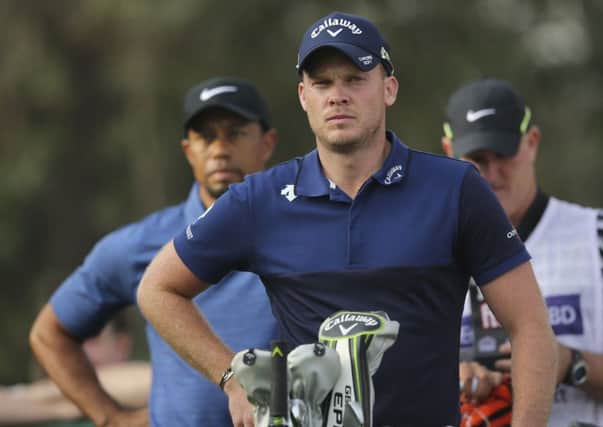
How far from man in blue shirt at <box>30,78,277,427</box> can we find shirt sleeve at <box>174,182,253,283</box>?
1.46 metres

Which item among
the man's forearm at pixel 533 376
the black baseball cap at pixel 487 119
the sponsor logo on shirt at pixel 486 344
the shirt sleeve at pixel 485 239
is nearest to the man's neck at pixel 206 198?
the black baseball cap at pixel 487 119

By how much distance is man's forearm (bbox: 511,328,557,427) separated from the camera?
4312 millimetres

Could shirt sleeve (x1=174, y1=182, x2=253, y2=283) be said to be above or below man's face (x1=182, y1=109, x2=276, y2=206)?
below

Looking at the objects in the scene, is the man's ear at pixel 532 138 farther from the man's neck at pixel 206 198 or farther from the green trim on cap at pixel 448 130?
the man's neck at pixel 206 198

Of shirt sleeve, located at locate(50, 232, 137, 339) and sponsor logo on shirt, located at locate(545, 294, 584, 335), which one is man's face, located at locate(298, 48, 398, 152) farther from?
shirt sleeve, located at locate(50, 232, 137, 339)

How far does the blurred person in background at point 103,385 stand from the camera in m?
7.77

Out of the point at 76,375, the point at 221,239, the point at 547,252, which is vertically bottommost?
the point at 76,375

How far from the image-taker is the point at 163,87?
24.7 meters

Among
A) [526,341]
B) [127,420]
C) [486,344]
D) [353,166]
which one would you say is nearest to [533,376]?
[526,341]

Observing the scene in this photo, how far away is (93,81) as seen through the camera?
2580cm

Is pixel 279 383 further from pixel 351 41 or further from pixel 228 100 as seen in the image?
pixel 228 100

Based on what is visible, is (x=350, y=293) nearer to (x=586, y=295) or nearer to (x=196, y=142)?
(x=586, y=295)

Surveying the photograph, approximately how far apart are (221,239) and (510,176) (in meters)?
2.01

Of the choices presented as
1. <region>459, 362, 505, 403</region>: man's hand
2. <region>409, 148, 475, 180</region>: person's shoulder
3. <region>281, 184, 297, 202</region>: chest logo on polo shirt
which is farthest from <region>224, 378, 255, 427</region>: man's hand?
<region>459, 362, 505, 403</region>: man's hand
